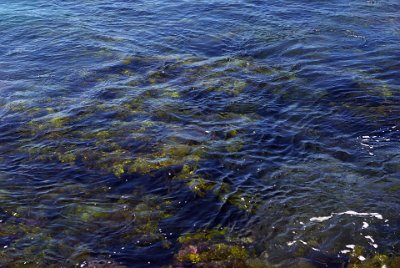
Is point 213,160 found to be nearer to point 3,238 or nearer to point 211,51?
point 3,238

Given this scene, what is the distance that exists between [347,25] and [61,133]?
15.3m

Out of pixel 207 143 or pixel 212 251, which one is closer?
pixel 212 251

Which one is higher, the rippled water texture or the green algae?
the rippled water texture

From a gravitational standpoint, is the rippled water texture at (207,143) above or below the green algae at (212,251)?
above

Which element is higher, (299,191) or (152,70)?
(152,70)

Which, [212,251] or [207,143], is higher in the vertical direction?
[207,143]

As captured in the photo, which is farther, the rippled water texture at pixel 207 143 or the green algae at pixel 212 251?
the rippled water texture at pixel 207 143

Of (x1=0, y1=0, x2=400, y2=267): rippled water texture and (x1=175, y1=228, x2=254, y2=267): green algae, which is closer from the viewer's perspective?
(x1=175, y1=228, x2=254, y2=267): green algae

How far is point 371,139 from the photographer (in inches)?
534

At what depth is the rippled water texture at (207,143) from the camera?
10422mm

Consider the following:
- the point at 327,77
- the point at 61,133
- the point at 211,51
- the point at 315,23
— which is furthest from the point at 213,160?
the point at 315,23

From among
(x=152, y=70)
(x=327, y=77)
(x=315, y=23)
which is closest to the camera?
(x=327, y=77)

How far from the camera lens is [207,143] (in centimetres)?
1406

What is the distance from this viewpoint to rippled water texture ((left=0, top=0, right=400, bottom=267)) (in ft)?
34.2
